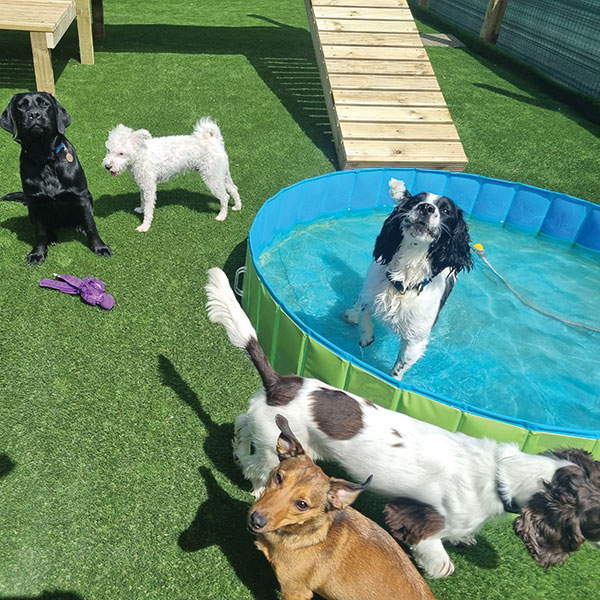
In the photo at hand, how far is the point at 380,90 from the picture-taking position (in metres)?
8.60

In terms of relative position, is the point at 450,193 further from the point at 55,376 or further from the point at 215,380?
the point at 55,376

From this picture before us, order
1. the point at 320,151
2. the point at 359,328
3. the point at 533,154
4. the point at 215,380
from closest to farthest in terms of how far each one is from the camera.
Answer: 1. the point at 215,380
2. the point at 359,328
3. the point at 320,151
4. the point at 533,154

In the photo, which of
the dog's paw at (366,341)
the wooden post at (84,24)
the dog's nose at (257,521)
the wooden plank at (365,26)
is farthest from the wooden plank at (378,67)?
the dog's nose at (257,521)

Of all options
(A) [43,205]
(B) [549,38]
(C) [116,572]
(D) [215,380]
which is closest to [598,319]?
(D) [215,380]

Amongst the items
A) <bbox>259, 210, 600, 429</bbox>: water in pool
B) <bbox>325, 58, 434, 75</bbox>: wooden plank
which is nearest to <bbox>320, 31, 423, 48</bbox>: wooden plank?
<bbox>325, 58, 434, 75</bbox>: wooden plank

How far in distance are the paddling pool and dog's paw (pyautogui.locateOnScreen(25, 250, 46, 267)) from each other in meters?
2.14

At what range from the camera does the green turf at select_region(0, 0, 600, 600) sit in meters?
3.34

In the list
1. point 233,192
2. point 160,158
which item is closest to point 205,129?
point 160,158

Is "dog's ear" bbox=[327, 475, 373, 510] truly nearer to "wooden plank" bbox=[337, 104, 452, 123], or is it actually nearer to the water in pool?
the water in pool

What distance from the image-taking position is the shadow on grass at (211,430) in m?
3.89

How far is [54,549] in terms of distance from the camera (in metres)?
3.30

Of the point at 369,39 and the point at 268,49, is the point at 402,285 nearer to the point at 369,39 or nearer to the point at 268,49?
the point at 369,39

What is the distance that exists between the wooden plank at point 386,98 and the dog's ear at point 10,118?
4.72 m

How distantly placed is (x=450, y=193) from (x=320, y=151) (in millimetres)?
2242
